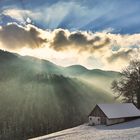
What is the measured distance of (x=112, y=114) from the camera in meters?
69.3

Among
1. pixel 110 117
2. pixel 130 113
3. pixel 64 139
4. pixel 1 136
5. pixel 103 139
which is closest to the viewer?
pixel 103 139

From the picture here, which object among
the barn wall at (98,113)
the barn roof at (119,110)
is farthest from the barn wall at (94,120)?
the barn roof at (119,110)

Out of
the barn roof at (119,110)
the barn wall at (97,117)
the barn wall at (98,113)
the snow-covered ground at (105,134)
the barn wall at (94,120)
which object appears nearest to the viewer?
the snow-covered ground at (105,134)

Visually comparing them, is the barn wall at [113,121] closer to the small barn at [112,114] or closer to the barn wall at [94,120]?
the small barn at [112,114]

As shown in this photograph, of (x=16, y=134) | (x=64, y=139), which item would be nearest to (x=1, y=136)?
(x=16, y=134)

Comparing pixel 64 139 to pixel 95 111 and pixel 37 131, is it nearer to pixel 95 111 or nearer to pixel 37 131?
pixel 95 111

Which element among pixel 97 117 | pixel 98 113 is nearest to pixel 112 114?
pixel 98 113

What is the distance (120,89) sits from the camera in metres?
82.1

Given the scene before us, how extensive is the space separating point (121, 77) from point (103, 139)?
43.1 m

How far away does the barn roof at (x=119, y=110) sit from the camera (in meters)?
69.4

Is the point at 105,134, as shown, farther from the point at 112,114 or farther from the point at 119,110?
the point at 119,110

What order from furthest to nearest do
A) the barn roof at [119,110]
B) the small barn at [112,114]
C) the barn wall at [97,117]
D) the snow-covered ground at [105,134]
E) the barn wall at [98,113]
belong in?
the barn wall at [98,113] < the barn wall at [97,117] < the barn roof at [119,110] < the small barn at [112,114] < the snow-covered ground at [105,134]

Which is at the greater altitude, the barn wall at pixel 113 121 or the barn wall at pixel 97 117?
the barn wall at pixel 97 117

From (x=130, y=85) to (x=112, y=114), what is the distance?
1492 cm
